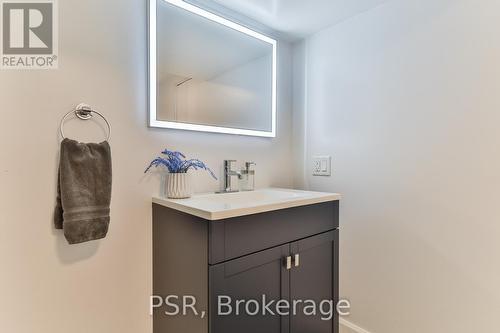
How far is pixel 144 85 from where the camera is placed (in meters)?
1.21

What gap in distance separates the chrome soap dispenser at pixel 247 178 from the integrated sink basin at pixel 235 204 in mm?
51

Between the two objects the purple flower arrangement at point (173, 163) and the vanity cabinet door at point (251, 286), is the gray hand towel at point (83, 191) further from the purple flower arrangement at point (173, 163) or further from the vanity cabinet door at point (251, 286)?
the vanity cabinet door at point (251, 286)

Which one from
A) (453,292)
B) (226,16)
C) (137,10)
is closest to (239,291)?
(453,292)

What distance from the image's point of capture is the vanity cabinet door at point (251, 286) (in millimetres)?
908

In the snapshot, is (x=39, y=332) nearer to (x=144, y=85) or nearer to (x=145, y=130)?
(x=145, y=130)

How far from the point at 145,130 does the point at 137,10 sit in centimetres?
54

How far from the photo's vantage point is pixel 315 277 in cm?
126

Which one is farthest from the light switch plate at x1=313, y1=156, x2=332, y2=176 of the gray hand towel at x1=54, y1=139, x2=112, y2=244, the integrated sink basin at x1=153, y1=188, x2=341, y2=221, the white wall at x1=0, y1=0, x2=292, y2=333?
the gray hand towel at x1=54, y1=139, x2=112, y2=244

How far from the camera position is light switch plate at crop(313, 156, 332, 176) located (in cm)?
163

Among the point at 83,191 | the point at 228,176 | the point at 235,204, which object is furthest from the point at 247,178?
the point at 83,191

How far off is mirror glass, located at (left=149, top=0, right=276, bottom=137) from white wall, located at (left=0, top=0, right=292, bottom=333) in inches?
2.8

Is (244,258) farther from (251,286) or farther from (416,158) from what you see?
(416,158)

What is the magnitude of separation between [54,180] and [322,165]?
1377 mm

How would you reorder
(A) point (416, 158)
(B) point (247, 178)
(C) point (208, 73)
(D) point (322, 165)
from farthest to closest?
(D) point (322, 165) < (B) point (247, 178) < (C) point (208, 73) < (A) point (416, 158)
